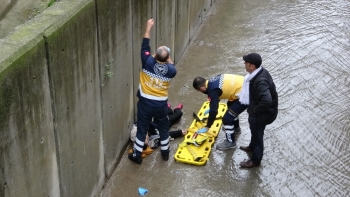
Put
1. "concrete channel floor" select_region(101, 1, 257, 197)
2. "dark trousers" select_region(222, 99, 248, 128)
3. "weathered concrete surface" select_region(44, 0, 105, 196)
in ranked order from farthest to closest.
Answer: "dark trousers" select_region(222, 99, 248, 128), "concrete channel floor" select_region(101, 1, 257, 197), "weathered concrete surface" select_region(44, 0, 105, 196)

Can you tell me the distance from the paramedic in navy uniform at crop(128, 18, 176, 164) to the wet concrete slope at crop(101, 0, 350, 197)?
50cm

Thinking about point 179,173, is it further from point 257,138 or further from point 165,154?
point 257,138

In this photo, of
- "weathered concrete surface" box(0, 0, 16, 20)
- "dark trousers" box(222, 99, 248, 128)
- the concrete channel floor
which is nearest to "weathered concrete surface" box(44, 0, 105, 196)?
the concrete channel floor

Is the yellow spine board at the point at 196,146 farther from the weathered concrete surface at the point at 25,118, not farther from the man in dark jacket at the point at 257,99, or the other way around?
the weathered concrete surface at the point at 25,118

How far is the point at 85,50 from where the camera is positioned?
540cm

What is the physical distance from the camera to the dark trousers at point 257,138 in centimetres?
661

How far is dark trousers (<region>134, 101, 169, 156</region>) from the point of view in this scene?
257 inches

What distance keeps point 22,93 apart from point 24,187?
842 mm

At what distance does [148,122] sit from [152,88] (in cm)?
54

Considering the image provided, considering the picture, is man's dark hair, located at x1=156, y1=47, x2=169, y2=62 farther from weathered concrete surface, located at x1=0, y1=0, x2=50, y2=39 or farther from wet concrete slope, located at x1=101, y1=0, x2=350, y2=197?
weathered concrete surface, located at x1=0, y1=0, x2=50, y2=39

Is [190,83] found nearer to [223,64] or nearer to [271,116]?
[223,64]

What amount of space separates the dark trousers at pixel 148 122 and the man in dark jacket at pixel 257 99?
1060mm

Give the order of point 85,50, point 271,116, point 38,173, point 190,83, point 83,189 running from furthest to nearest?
point 190,83
point 271,116
point 83,189
point 85,50
point 38,173

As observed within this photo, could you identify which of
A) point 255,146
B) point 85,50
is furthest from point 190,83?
point 85,50
